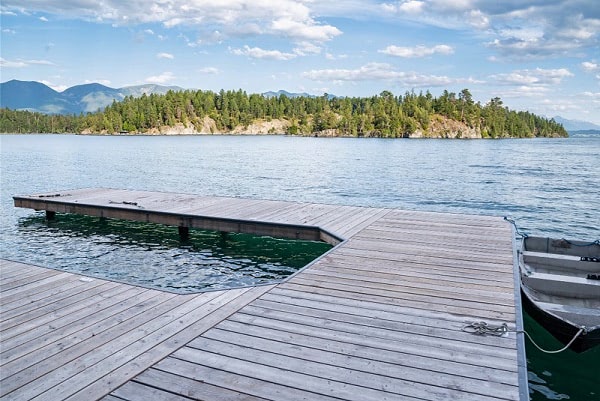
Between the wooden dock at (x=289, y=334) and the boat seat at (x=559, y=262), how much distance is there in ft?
3.87

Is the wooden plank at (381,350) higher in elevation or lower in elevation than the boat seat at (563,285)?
higher

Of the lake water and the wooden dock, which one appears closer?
the wooden dock

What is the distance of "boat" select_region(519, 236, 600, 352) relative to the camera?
22.0 ft

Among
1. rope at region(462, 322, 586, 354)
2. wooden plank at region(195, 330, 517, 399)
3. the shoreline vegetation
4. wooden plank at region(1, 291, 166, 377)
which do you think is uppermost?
the shoreline vegetation

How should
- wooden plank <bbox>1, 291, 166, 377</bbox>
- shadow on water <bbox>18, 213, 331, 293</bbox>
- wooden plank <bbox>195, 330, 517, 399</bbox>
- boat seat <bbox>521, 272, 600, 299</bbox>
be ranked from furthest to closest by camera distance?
shadow on water <bbox>18, 213, 331, 293</bbox>
boat seat <bbox>521, 272, 600, 299</bbox>
wooden plank <bbox>1, 291, 166, 377</bbox>
wooden plank <bbox>195, 330, 517, 399</bbox>

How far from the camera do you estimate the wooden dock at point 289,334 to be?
154 inches

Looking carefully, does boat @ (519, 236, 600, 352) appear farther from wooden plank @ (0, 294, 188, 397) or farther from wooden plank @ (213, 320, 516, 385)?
wooden plank @ (0, 294, 188, 397)

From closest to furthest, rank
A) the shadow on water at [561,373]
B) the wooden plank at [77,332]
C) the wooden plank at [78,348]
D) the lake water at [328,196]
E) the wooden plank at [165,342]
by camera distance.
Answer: the wooden plank at [165,342] → the wooden plank at [78,348] → the wooden plank at [77,332] → the shadow on water at [561,373] → the lake water at [328,196]

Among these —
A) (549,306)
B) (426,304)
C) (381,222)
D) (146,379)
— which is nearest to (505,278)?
(549,306)

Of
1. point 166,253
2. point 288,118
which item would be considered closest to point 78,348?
point 166,253

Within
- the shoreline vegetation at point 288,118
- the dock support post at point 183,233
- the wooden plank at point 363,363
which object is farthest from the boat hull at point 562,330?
the shoreline vegetation at point 288,118

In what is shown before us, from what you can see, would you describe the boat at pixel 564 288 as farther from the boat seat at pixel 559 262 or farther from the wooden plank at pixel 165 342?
the wooden plank at pixel 165 342

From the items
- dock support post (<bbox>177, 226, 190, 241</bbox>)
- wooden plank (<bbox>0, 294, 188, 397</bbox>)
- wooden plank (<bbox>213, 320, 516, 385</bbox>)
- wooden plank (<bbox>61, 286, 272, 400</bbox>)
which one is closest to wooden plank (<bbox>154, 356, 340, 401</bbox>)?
wooden plank (<bbox>61, 286, 272, 400</bbox>)

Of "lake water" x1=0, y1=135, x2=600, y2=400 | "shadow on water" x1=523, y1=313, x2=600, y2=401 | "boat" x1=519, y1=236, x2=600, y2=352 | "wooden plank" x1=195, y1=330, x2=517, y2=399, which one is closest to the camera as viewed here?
"wooden plank" x1=195, y1=330, x2=517, y2=399
